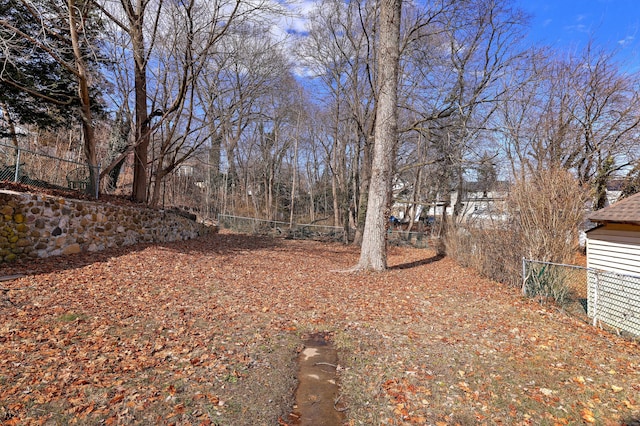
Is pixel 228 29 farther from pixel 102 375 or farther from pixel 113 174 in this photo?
pixel 102 375

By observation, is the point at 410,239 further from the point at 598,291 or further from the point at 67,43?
the point at 67,43

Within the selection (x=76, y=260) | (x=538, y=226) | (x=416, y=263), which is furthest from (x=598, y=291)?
(x=76, y=260)

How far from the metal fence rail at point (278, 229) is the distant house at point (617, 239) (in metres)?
11.3

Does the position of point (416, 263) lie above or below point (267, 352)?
above

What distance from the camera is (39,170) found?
8.97 meters

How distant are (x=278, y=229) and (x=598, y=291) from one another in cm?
1425

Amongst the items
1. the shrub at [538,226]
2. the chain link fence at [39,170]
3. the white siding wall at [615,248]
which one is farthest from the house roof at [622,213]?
the chain link fence at [39,170]

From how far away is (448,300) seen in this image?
6387 mm

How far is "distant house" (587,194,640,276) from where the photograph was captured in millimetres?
7332

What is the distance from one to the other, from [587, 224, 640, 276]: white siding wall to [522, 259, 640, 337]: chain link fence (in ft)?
2.82

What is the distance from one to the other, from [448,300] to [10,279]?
24.3ft

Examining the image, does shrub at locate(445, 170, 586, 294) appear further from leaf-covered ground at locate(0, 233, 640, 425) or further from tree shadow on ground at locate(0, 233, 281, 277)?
tree shadow on ground at locate(0, 233, 281, 277)

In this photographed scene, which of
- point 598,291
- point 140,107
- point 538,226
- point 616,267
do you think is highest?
point 140,107

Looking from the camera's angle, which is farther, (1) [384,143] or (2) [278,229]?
(2) [278,229]
